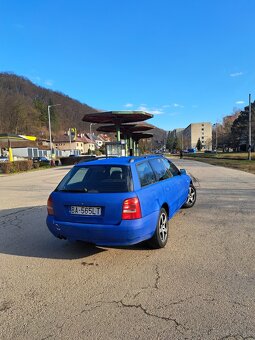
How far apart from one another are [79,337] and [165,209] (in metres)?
3.15

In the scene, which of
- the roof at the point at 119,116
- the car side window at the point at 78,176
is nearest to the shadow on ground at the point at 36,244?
the car side window at the point at 78,176

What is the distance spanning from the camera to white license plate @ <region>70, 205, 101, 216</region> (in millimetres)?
4707

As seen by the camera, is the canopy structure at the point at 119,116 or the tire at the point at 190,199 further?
the canopy structure at the point at 119,116

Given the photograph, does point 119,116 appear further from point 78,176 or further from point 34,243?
point 78,176

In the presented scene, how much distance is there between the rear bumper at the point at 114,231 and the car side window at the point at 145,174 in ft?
1.86

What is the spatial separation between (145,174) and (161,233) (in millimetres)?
1047

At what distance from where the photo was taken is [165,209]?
18.8 ft

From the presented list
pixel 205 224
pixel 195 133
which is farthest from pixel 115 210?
pixel 195 133

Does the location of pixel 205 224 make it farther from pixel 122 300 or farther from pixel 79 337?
pixel 79 337

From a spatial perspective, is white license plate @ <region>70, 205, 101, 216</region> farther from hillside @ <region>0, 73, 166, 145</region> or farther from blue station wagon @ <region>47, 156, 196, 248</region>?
hillside @ <region>0, 73, 166, 145</region>

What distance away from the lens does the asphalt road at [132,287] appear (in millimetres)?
3039

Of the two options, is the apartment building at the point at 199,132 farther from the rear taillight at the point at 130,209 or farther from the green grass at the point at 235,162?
the rear taillight at the point at 130,209

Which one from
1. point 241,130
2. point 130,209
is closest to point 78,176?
point 130,209

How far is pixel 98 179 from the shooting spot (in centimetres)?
521
